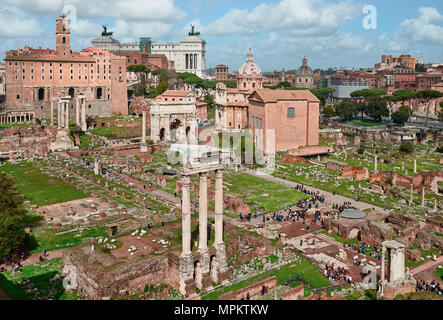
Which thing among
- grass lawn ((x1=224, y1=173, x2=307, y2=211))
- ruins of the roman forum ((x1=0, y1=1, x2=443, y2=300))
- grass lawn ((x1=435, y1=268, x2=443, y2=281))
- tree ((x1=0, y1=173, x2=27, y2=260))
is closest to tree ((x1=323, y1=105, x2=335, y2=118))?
ruins of the roman forum ((x1=0, y1=1, x2=443, y2=300))

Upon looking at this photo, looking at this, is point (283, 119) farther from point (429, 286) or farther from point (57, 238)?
point (429, 286)

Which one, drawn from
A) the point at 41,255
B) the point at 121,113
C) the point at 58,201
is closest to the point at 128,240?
the point at 41,255

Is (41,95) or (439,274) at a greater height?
(41,95)

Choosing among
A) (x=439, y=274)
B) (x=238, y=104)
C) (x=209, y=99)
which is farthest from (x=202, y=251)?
(x=209, y=99)

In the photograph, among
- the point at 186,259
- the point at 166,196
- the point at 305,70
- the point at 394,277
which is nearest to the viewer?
the point at 186,259

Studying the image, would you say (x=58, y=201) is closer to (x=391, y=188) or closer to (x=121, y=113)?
(x=391, y=188)

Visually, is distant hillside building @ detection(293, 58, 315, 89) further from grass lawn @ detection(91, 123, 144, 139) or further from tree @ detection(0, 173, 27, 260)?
tree @ detection(0, 173, 27, 260)
